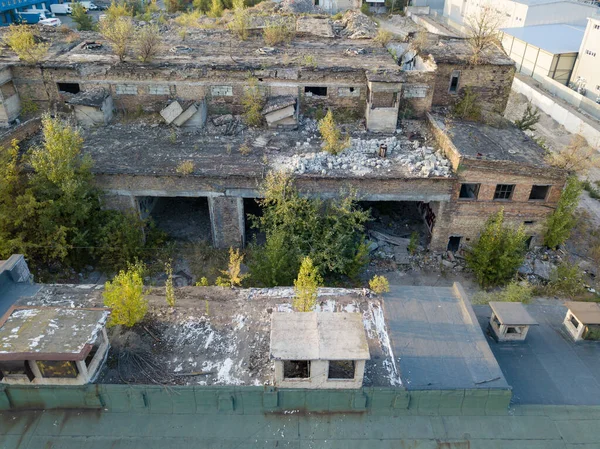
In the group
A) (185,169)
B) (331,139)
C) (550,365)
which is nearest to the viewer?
(550,365)

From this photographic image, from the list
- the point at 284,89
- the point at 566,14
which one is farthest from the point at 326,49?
the point at 566,14

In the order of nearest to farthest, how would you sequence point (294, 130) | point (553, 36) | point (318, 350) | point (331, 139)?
point (318, 350), point (331, 139), point (294, 130), point (553, 36)

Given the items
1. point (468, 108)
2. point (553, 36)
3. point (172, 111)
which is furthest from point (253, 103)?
point (553, 36)

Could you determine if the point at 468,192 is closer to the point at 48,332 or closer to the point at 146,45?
the point at 48,332

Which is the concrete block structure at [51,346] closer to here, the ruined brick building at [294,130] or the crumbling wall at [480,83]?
the ruined brick building at [294,130]

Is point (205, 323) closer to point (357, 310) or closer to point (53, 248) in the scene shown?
point (357, 310)

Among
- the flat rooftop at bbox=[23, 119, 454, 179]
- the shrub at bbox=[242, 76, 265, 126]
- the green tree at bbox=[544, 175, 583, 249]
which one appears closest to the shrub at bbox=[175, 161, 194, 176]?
the flat rooftop at bbox=[23, 119, 454, 179]

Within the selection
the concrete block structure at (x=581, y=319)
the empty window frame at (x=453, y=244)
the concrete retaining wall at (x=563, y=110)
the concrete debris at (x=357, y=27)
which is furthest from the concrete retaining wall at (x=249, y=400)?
the concrete retaining wall at (x=563, y=110)
